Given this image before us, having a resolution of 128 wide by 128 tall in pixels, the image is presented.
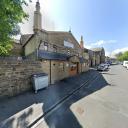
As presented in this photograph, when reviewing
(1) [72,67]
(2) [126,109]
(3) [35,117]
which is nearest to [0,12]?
(3) [35,117]

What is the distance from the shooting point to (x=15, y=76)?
10.3m

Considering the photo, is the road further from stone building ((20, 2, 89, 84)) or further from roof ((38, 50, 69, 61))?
stone building ((20, 2, 89, 84))

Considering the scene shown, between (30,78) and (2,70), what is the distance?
2.82m

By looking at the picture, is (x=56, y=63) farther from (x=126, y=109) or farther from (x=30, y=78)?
(x=126, y=109)

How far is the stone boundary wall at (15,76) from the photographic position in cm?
942

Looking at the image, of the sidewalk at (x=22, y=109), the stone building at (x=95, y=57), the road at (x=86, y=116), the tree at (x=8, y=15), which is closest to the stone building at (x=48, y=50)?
the tree at (x=8, y=15)

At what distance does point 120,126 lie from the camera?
6.19 metres

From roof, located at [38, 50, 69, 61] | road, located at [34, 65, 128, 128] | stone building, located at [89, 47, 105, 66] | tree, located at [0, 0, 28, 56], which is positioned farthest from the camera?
stone building, located at [89, 47, 105, 66]

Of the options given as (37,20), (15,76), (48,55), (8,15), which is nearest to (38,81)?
(15,76)

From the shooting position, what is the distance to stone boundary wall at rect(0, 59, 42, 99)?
942 centimetres

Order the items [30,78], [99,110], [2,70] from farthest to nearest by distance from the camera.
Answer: [30,78] → [2,70] → [99,110]

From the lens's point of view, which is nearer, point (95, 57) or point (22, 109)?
point (22, 109)

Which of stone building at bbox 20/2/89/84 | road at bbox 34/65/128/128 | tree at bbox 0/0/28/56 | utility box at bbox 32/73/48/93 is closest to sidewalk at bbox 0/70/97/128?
road at bbox 34/65/128/128

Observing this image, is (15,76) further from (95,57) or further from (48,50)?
(95,57)
